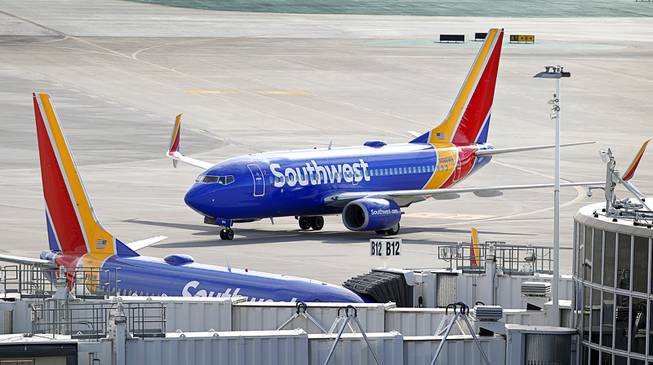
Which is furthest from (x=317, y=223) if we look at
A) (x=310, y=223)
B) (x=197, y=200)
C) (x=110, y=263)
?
(x=110, y=263)

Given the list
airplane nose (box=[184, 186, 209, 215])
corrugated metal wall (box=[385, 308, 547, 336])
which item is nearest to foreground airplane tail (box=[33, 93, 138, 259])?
corrugated metal wall (box=[385, 308, 547, 336])

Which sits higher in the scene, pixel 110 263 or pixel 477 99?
pixel 477 99

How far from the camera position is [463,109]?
77.2 meters

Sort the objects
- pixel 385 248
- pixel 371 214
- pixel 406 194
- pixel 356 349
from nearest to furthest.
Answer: pixel 356 349, pixel 385 248, pixel 371 214, pixel 406 194

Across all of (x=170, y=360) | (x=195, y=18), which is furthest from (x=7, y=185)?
(x=195, y=18)

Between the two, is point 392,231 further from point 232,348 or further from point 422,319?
point 232,348

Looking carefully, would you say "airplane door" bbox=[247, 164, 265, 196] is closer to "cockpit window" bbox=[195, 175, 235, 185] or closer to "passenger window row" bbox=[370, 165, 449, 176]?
"cockpit window" bbox=[195, 175, 235, 185]

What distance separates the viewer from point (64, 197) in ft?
138

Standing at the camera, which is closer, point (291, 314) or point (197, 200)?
point (291, 314)

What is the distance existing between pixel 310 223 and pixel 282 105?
52.9 meters

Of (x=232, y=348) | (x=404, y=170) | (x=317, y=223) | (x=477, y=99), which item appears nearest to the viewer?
(x=232, y=348)

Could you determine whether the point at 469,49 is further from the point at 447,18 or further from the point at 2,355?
the point at 2,355

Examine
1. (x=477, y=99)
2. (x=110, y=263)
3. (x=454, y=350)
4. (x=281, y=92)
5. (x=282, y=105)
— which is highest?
(x=281, y=92)

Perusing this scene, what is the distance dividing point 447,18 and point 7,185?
403ft
